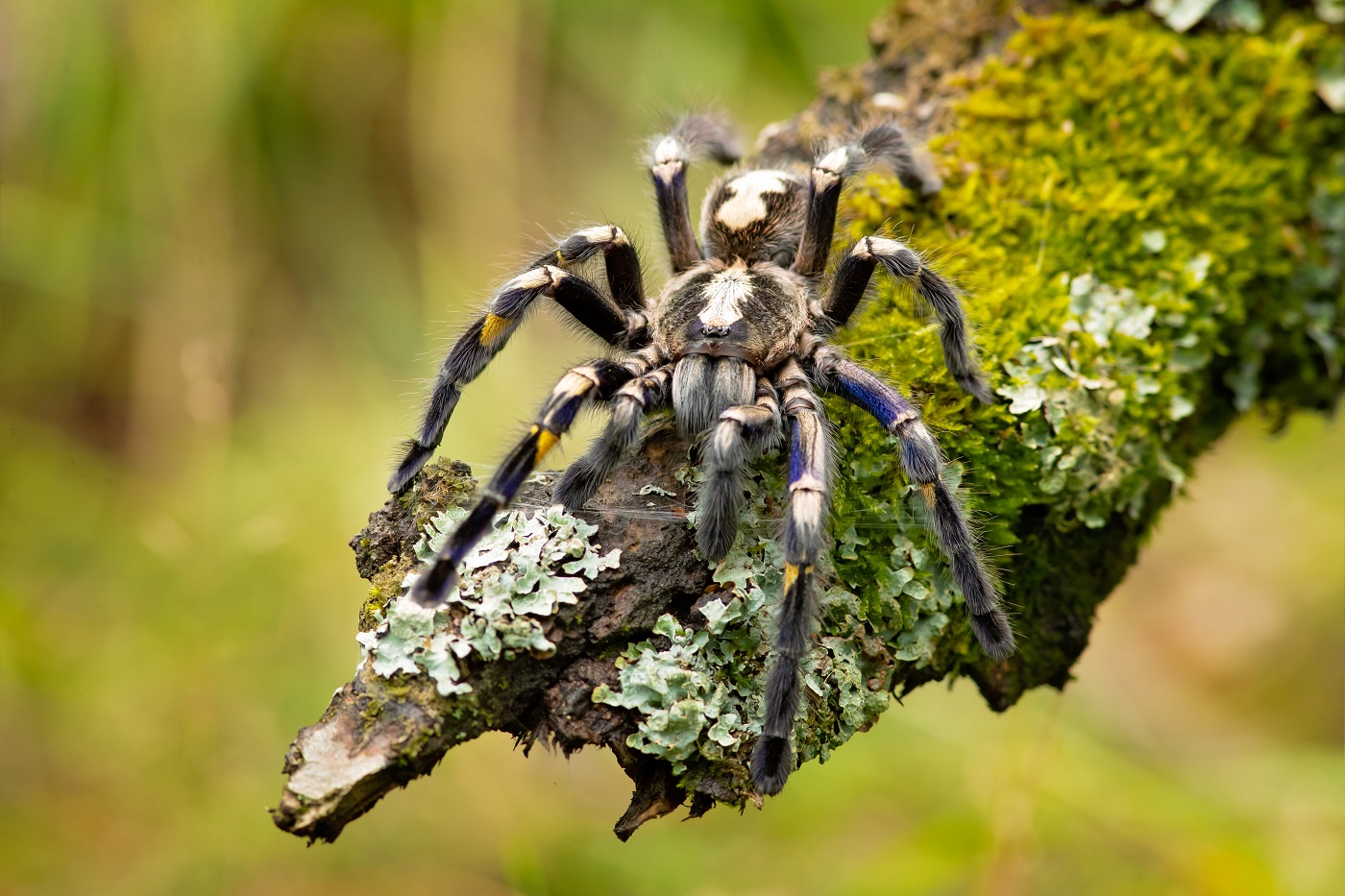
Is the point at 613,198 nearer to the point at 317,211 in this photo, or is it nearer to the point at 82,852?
the point at 317,211

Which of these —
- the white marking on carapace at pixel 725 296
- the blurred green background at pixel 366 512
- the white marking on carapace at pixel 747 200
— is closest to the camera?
the white marking on carapace at pixel 725 296

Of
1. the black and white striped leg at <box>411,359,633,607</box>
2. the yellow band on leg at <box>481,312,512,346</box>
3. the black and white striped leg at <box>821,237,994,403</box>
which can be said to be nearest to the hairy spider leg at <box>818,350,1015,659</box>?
the black and white striped leg at <box>821,237,994,403</box>

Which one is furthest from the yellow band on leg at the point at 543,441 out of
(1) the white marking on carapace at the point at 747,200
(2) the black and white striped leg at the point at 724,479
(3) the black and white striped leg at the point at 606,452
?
(1) the white marking on carapace at the point at 747,200

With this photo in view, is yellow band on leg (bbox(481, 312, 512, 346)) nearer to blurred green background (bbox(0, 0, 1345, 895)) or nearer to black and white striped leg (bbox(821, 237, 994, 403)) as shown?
blurred green background (bbox(0, 0, 1345, 895))

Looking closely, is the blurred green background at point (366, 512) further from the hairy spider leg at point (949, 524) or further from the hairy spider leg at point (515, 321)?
the hairy spider leg at point (949, 524)

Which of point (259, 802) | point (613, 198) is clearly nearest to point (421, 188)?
point (613, 198)

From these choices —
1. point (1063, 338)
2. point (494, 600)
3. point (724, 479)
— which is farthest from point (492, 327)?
point (1063, 338)

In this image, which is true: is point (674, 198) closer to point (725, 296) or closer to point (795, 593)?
point (725, 296)
